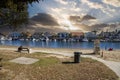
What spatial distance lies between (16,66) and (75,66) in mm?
4988

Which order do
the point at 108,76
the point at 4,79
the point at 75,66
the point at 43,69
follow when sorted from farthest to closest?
the point at 75,66 < the point at 43,69 < the point at 108,76 < the point at 4,79

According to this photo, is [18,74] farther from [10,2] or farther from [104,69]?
[104,69]

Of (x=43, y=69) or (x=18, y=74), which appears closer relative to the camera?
(x=18, y=74)

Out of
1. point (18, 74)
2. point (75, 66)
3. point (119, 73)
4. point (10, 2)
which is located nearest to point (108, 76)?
point (119, 73)

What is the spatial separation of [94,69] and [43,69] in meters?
4.11

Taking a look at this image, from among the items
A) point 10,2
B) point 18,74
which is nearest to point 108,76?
point 18,74

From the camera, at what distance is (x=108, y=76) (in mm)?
20047

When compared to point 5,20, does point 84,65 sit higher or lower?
lower

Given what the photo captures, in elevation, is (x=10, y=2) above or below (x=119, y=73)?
above

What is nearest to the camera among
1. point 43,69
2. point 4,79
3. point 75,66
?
point 4,79

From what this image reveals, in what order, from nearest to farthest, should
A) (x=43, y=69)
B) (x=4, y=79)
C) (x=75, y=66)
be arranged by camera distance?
(x=4, y=79) → (x=43, y=69) → (x=75, y=66)

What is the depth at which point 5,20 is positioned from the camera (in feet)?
84.5

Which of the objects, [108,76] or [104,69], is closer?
[108,76]

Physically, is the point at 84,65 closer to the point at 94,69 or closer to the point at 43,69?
the point at 94,69
